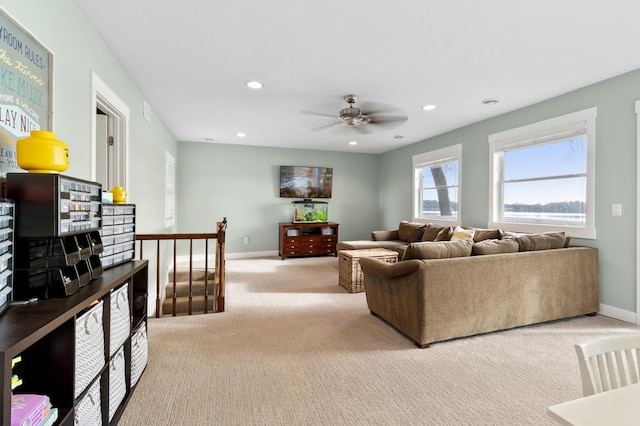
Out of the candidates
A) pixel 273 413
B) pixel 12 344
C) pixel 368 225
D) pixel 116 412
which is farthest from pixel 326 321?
pixel 368 225

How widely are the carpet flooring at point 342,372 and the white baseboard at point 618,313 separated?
0.09 meters

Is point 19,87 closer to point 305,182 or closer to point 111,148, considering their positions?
point 111,148

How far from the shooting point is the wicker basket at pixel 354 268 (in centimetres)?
424

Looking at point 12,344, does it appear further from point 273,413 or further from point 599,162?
point 599,162

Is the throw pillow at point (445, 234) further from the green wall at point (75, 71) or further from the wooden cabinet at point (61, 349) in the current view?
the wooden cabinet at point (61, 349)

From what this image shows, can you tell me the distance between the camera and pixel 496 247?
A: 2891mm

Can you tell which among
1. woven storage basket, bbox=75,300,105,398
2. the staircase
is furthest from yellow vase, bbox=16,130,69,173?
the staircase

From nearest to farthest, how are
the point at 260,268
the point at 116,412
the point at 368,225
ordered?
the point at 116,412, the point at 260,268, the point at 368,225

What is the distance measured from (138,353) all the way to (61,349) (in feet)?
3.13

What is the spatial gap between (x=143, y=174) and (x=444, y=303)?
351 centimetres

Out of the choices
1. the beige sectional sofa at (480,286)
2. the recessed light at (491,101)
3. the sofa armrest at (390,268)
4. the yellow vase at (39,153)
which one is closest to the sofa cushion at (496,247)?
the beige sectional sofa at (480,286)

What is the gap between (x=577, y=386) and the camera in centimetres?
202

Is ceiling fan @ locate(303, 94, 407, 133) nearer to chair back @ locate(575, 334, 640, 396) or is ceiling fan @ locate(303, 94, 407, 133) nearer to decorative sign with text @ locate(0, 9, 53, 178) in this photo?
decorative sign with text @ locate(0, 9, 53, 178)

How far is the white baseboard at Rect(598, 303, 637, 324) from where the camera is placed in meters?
3.11
